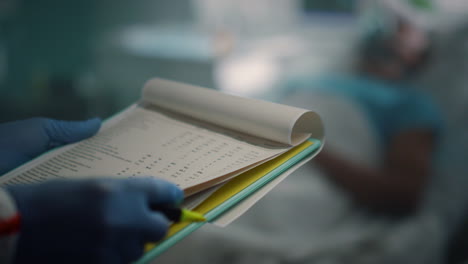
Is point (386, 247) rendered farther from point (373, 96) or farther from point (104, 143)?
point (104, 143)

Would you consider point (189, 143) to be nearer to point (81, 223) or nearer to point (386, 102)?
point (81, 223)

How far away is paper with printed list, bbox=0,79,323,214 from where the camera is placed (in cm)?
50

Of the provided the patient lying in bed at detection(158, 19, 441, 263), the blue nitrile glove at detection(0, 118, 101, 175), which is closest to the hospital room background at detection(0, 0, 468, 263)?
the patient lying in bed at detection(158, 19, 441, 263)

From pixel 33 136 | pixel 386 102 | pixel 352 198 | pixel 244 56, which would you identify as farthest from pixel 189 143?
pixel 244 56

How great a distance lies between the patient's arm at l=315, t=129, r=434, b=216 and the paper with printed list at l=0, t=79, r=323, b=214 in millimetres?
633

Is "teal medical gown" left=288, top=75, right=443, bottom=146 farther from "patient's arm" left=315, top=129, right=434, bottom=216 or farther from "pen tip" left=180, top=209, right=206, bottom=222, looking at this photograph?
"pen tip" left=180, top=209, right=206, bottom=222

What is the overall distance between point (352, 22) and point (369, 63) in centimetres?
41

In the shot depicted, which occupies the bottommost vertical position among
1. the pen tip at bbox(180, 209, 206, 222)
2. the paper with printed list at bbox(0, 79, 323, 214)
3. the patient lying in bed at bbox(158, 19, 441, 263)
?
the patient lying in bed at bbox(158, 19, 441, 263)

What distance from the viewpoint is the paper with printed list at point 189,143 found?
500 mm

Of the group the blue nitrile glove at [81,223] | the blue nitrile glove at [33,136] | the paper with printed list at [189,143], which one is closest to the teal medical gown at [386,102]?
the paper with printed list at [189,143]

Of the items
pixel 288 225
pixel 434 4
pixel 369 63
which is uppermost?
pixel 434 4

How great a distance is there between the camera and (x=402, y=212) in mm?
1179

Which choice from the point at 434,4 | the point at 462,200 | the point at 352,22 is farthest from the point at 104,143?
the point at 352,22

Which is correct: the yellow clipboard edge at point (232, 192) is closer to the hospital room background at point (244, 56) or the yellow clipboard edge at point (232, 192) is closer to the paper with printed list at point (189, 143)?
the paper with printed list at point (189, 143)
